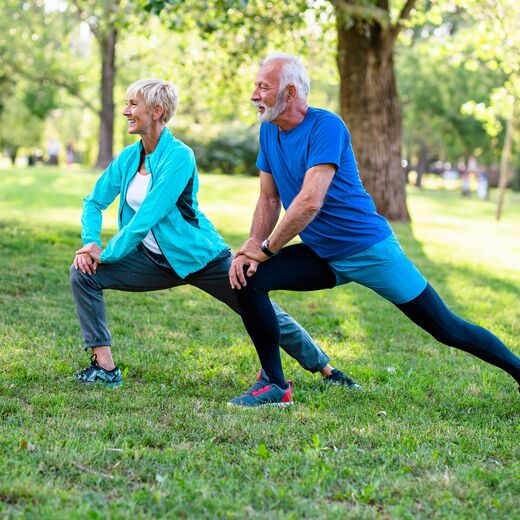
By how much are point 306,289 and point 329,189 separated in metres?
0.61

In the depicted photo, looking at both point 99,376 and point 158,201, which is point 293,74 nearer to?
point 158,201

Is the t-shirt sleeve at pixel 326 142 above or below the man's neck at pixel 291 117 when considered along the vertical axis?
below

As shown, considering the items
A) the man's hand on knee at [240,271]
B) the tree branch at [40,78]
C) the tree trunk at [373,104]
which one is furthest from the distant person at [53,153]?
the man's hand on knee at [240,271]

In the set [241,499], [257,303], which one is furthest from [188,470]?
[257,303]

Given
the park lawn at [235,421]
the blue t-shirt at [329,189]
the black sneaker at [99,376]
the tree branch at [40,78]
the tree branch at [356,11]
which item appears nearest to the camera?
the park lawn at [235,421]

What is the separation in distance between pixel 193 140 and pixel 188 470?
32.6m

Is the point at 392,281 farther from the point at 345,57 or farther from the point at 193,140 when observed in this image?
the point at 193,140

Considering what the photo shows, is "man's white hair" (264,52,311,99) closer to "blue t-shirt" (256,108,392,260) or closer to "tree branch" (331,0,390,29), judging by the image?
"blue t-shirt" (256,108,392,260)

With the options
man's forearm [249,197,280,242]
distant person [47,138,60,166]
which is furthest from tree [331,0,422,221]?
distant person [47,138,60,166]

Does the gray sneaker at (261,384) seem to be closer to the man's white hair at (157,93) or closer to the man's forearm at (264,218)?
the man's forearm at (264,218)

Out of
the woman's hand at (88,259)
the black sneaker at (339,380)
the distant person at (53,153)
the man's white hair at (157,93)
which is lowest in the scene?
the distant person at (53,153)

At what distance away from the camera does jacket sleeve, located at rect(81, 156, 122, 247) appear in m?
5.57

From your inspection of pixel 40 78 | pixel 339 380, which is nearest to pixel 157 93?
pixel 339 380

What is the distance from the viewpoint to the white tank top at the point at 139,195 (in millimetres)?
5430
